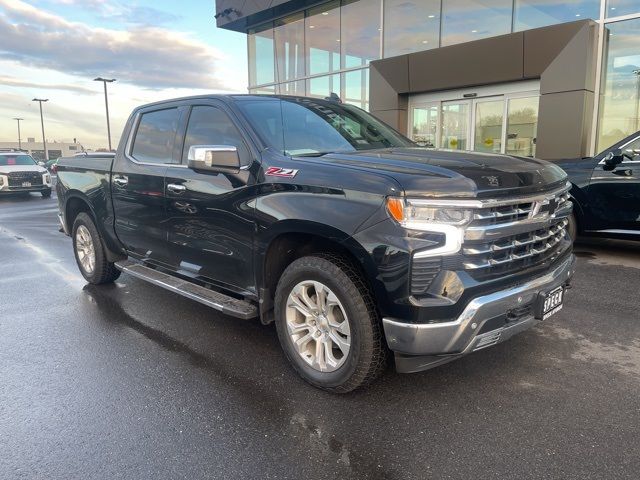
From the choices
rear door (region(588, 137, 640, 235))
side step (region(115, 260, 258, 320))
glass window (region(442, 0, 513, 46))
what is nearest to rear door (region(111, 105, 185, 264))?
side step (region(115, 260, 258, 320))

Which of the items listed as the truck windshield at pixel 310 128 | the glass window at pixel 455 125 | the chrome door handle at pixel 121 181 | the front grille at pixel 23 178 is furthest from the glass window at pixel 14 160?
the truck windshield at pixel 310 128

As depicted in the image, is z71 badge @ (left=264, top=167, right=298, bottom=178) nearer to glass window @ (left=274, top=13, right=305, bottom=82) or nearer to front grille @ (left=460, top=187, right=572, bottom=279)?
front grille @ (left=460, top=187, right=572, bottom=279)

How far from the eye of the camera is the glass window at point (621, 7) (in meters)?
11.6

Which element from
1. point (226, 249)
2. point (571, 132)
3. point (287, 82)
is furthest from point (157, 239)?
point (287, 82)

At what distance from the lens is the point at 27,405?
3.24 m

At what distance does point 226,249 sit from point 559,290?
92.1 inches

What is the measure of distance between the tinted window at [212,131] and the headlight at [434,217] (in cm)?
137

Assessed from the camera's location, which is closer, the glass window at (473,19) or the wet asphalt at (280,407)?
the wet asphalt at (280,407)

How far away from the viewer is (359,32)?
17766 millimetres

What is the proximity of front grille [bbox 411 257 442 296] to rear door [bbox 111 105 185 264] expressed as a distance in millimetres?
2527

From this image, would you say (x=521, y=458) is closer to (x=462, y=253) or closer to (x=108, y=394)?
(x=462, y=253)

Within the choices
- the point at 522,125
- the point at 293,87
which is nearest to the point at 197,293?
the point at 522,125

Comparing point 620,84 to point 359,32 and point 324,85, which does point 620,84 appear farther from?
point 324,85

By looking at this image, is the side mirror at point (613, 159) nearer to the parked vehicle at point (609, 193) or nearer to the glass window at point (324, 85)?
the parked vehicle at point (609, 193)
